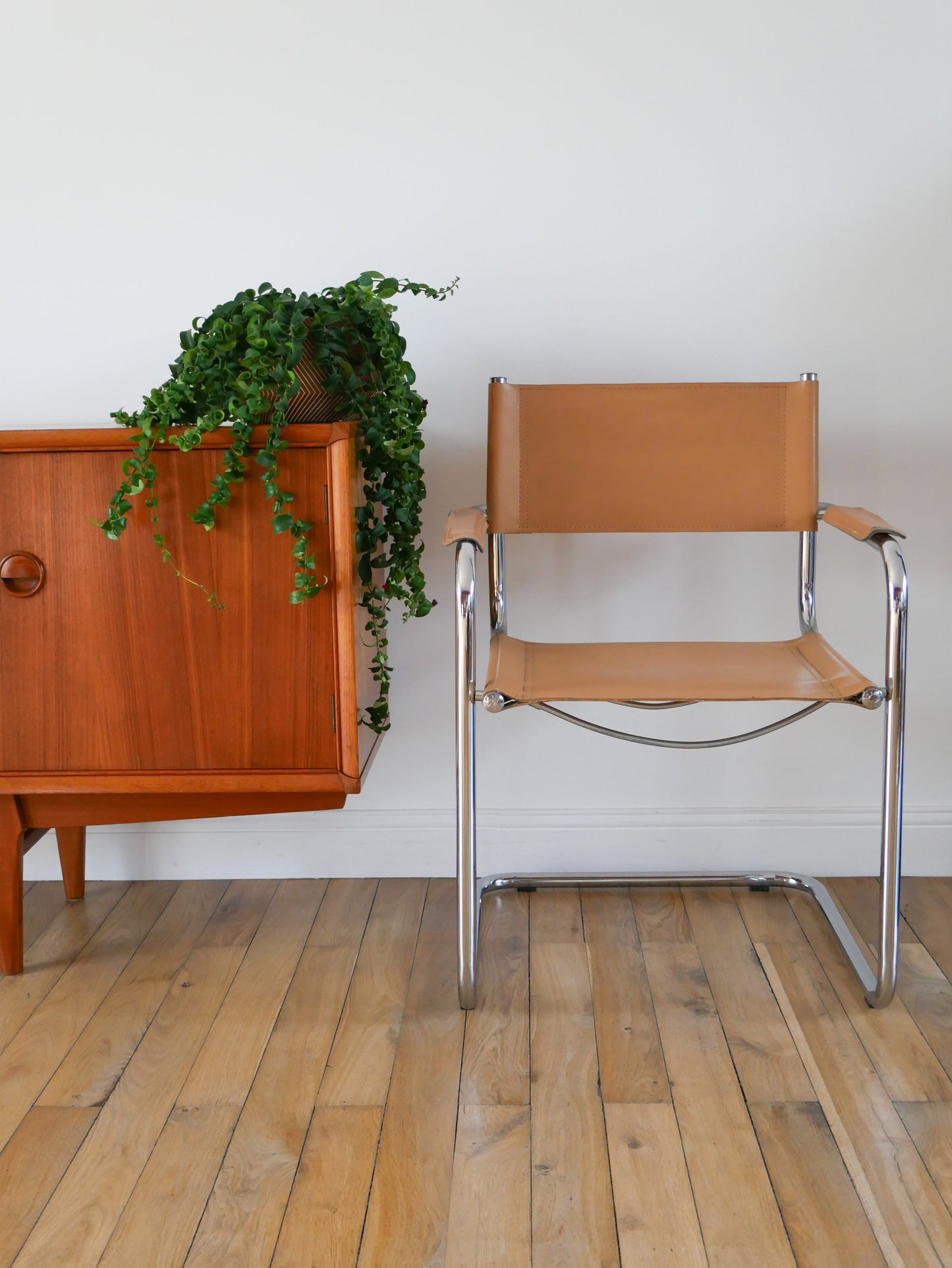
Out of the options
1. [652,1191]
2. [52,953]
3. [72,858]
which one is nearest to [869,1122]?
[652,1191]

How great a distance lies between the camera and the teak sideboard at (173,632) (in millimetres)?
1414

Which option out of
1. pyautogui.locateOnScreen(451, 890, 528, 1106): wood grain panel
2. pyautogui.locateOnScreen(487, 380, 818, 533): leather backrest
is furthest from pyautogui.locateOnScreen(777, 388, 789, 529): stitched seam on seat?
pyautogui.locateOnScreen(451, 890, 528, 1106): wood grain panel

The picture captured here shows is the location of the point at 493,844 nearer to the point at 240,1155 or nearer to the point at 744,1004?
the point at 744,1004

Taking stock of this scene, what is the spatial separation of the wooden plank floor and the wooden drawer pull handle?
1.90ft

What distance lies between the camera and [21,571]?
4.73ft

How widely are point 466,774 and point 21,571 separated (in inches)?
26.7

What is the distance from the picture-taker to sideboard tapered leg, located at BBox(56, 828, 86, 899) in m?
1.79

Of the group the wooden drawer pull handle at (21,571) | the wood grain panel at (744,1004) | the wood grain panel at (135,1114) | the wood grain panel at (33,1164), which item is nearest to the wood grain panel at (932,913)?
the wood grain panel at (744,1004)

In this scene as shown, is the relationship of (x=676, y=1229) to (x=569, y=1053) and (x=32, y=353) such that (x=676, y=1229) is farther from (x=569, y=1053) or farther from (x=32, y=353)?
(x=32, y=353)

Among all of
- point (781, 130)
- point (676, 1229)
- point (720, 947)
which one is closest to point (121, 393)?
point (781, 130)

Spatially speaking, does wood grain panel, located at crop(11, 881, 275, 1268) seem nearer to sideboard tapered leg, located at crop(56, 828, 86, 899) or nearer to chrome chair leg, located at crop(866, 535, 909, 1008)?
sideboard tapered leg, located at crop(56, 828, 86, 899)

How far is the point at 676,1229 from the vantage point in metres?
1.01

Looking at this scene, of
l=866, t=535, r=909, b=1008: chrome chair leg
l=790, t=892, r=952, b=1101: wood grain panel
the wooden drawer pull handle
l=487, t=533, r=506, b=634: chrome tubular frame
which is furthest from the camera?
l=487, t=533, r=506, b=634: chrome tubular frame

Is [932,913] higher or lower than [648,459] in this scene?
lower
